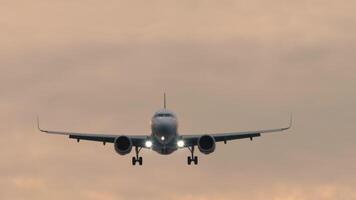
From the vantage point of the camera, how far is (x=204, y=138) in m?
142

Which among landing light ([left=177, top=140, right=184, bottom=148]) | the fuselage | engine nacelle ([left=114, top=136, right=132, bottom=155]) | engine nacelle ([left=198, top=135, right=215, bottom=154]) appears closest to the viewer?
the fuselage

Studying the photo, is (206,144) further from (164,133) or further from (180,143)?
(164,133)

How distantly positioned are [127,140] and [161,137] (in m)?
5.02

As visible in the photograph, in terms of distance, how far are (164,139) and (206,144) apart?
596 cm

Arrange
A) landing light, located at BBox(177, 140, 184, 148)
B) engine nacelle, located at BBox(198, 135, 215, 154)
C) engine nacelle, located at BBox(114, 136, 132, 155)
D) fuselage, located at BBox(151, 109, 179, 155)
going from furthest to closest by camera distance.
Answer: engine nacelle, located at BBox(198, 135, 215, 154), engine nacelle, located at BBox(114, 136, 132, 155), landing light, located at BBox(177, 140, 184, 148), fuselage, located at BBox(151, 109, 179, 155)

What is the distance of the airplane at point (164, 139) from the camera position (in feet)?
450

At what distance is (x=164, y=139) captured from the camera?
136750 mm

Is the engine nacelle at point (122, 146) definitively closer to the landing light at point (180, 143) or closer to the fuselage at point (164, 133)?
the fuselage at point (164, 133)

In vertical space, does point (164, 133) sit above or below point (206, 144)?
below

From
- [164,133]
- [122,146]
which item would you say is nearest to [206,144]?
[164,133]

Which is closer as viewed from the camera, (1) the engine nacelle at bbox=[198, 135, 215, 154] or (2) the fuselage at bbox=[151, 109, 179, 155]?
(2) the fuselage at bbox=[151, 109, 179, 155]

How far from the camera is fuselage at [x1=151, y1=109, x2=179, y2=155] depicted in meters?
137

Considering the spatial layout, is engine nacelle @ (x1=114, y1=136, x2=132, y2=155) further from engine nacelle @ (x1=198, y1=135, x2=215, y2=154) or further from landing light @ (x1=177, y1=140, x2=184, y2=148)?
engine nacelle @ (x1=198, y1=135, x2=215, y2=154)

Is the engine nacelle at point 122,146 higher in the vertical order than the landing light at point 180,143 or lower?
higher
